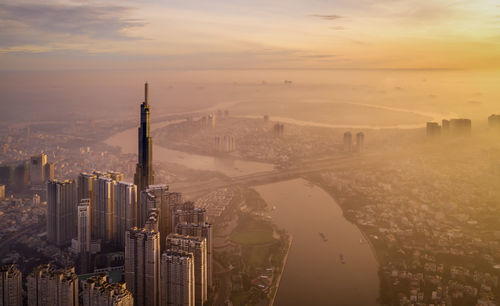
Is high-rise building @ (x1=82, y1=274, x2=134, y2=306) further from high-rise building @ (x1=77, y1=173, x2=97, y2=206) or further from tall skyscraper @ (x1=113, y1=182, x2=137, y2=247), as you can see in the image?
high-rise building @ (x1=77, y1=173, x2=97, y2=206)

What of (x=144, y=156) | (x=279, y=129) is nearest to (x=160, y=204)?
(x=144, y=156)

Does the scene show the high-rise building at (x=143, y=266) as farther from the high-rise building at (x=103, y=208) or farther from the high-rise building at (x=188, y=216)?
the high-rise building at (x=103, y=208)

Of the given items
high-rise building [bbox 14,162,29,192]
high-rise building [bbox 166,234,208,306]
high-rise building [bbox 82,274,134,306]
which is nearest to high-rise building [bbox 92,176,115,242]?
high-rise building [bbox 166,234,208,306]

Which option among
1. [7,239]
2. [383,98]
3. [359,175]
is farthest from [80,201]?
[383,98]

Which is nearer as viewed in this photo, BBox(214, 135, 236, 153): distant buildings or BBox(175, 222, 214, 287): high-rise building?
BBox(175, 222, 214, 287): high-rise building

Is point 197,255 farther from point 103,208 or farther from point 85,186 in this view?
point 85,186

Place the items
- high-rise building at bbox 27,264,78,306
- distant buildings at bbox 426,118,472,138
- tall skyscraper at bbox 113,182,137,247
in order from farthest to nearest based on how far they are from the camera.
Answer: distant buildings at bbox 426,118,472,138 < tall skyscraper at bbox 113,182,137,247 < high-rise building at bbox 27,264,78,306
